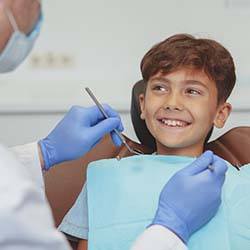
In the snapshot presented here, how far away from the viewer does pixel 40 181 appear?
156 centimetres

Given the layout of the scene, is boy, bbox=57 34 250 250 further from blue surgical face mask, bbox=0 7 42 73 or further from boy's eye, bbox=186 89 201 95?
blue surgical face mask, bbox=0 7 42 73

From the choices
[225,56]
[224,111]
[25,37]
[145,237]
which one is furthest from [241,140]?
[25,37]

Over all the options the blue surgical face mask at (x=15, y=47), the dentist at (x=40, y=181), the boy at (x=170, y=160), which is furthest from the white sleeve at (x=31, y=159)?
the blue surgical face mask at (x=15, y=47)

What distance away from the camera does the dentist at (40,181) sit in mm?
990

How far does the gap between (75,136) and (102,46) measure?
703 millimetres

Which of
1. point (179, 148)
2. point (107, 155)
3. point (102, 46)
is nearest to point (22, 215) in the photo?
point (179, 148)

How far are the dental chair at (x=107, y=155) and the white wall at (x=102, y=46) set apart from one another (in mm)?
415

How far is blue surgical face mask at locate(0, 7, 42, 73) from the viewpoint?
1125 millimetres

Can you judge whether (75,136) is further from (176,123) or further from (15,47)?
(15,47)

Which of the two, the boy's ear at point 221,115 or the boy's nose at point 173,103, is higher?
the boy's nose at point 173,103

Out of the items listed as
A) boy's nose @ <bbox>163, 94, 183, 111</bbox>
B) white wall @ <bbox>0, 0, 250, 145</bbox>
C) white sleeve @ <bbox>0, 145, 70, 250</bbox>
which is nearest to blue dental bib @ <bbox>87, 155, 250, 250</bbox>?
boy's nose @ <bbox>163, 94, 183, 111</bbox>

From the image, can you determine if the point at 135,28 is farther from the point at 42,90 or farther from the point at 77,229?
the point at 77,229

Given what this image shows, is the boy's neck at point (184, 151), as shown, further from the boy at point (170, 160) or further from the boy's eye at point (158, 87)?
the boy's eye at point (158, 87)

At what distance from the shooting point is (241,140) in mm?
1851
